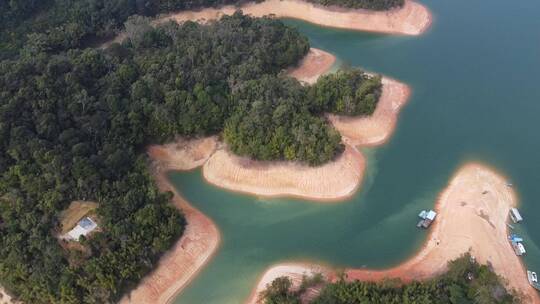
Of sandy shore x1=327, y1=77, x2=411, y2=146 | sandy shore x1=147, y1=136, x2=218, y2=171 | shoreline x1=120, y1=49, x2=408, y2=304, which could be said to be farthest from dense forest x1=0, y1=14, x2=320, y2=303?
sandy shore x1=327, y1=77, x2=411, y2=146

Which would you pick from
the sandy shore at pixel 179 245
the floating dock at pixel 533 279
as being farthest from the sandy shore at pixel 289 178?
the floating dock at pixel 533 279

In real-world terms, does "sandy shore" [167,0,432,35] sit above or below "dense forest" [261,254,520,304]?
above

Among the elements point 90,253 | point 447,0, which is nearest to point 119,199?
point 90,253

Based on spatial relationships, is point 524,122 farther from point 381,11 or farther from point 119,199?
point 119,199

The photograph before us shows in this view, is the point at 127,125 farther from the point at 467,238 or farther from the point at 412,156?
the point at 467,238

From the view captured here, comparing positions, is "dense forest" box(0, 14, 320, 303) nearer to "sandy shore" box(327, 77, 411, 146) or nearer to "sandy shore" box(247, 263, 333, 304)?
"sandy shore" box(247, 263, 333, 304)

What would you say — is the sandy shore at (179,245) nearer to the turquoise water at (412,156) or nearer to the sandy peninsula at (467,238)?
the turquoise water at (412,156)

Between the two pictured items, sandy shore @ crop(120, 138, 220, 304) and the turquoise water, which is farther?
the turquoise water
